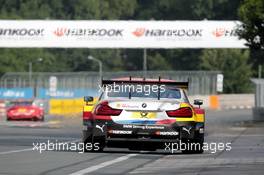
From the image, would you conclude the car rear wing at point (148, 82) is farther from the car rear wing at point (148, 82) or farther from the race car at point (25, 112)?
the race car at point (25, 112)

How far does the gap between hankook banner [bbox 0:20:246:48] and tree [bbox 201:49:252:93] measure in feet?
138

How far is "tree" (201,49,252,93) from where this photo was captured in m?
→ 106

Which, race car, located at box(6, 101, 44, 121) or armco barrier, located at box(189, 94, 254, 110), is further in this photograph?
armco barrier, located at box(189, 94, 254, 110)

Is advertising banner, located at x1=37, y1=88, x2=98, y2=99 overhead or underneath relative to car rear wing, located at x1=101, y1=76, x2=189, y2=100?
underneath

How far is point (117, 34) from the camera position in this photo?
210ft

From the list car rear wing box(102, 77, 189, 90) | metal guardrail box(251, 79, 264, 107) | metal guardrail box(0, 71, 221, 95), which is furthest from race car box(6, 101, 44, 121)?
car rear wing box(102, 77, 189, 90)

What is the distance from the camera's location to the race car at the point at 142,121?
20.1m

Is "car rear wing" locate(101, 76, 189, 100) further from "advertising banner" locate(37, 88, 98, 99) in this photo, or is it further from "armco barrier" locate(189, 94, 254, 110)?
"armco barrier" locate(189, 94, 254, 110)

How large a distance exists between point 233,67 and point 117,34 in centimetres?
4497

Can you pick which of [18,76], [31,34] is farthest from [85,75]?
[31,34]

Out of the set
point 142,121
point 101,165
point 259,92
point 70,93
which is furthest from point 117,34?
point 101,165

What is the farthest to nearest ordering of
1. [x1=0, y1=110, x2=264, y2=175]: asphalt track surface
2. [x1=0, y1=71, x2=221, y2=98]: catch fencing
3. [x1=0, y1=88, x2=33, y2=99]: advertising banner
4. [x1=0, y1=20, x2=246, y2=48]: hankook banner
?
[x1=0, y1=71, x2=221, y2=98]: catch fencing < [x1=0, y1=88, x2=33, y2=99]: advertising banner < [x1=0, y1=20, x2=246, y2=48]: hankook banner < [x1=0, y1=110, x2=264, y2=175]: asphalt track surface

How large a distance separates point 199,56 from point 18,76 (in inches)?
1393

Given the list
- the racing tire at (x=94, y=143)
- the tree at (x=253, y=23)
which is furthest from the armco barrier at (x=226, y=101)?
the racing tire at (x=94, y=143)
